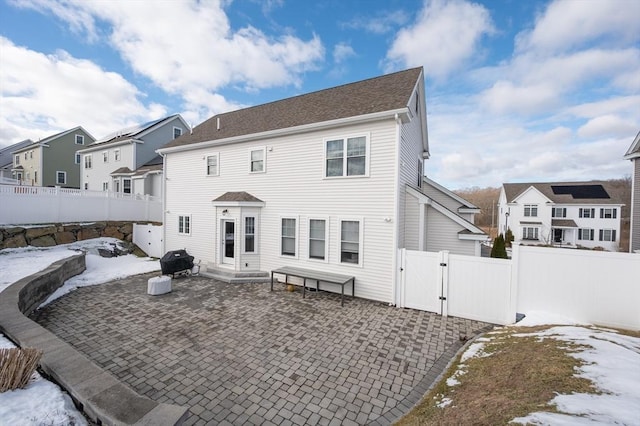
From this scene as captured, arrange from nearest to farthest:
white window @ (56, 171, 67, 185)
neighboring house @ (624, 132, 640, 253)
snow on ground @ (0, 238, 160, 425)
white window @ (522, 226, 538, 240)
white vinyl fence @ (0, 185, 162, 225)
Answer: snow on ground @ (0, 238, 160, 425) < neighboring house @ (624, 132, 640, 253) < white vinyl fence @ (0, 185, 162, 225) < white window @ (56, 171, 67, 185) < white window @ (522, 226, 538, 240)

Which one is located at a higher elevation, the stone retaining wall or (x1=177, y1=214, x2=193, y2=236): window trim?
(x1=177, y1=214, x2=193, y2=236): window trim

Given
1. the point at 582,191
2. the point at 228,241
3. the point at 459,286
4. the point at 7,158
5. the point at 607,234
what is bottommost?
the point at 607,234

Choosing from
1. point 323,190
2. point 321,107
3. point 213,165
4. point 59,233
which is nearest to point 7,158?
point 59,233

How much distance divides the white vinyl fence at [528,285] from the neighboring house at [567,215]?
3067 centimetres

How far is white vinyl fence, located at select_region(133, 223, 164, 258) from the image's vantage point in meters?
14.2

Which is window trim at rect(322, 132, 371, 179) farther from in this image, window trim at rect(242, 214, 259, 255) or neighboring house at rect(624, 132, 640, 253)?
neighboring house at rect(624, 132, 640, 253)

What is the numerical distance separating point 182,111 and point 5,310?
25634 mm

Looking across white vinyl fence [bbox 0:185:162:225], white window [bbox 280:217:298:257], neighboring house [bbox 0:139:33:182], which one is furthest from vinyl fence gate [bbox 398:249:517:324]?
neighboring house [bbox 0:139:33:182]

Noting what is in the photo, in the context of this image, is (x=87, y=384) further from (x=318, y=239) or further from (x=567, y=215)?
(x=567, y=215)

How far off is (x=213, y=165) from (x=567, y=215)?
41.6 metres

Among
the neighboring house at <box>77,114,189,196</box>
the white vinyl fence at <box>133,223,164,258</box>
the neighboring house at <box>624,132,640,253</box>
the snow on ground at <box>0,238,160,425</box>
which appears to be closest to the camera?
the snow on ground at <box>0,238,160,425</box>

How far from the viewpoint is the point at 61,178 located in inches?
1173

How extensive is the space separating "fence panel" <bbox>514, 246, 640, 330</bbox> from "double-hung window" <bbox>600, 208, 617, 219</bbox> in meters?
37.2

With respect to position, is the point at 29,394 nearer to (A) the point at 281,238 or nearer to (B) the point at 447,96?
(A) the point at 281,238
